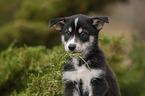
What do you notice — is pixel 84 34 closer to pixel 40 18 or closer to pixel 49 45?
pixel 49 45

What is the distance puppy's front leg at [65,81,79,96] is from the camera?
3.32 meters

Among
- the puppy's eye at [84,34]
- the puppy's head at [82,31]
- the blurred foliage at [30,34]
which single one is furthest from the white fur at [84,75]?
the blurred foliage at [30,34]

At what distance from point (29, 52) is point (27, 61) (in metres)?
0.21

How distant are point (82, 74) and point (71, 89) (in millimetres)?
298

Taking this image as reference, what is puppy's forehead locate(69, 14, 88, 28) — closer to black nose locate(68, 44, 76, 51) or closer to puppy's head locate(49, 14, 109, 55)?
puppy's head locate(49, 14, 109, 55)

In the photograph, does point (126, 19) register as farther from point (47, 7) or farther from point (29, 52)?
point (29, 52)

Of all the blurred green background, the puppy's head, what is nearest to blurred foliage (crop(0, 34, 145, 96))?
the blurred green background

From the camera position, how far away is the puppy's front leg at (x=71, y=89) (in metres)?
3.32

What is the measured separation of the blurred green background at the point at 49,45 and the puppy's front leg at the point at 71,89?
7.4 inches

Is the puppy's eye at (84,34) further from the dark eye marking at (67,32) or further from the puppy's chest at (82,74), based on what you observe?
the puppy's chest at (82,74)

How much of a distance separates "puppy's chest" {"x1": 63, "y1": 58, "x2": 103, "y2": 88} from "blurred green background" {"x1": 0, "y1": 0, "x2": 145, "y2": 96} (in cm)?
18

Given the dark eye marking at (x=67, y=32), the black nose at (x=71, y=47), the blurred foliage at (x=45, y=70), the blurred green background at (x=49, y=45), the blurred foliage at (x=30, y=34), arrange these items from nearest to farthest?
1. the black nose at (x=71, y=47)
2. the blurred foliage at (x=45, y=70)
3. the dark eye marking at (x=67, y=32)
4. the blurred green background at (x=49, y=45)
5. the blurred foliage at (x=30, y=34)

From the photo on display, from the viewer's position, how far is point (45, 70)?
376 cm

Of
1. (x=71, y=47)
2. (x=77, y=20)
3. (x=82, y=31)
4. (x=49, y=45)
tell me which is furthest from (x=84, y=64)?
(x=49, y=45)
